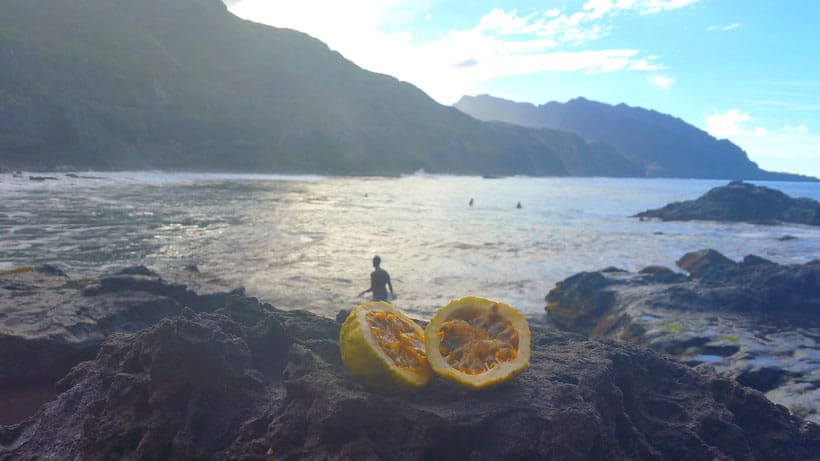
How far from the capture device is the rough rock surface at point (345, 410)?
2.75 m

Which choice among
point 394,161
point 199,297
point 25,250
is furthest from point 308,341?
point 394,161

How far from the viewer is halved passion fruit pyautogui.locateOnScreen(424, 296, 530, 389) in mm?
Result: 2918

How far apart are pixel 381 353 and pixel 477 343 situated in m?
0.62

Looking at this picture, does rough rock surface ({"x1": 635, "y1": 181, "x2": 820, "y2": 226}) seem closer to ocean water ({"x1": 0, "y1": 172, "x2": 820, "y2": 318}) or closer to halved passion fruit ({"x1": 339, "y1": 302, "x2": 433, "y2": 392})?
ocean water ({"x1": 0, "y1": 172, "x2": 820, "y2": 318})

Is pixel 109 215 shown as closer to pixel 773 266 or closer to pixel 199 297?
pixel 199 297

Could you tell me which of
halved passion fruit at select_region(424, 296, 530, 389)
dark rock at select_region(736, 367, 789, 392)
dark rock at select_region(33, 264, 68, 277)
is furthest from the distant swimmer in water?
halved passion fruit at select_region(424, 296, 530, 389)

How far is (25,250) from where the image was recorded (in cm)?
1337

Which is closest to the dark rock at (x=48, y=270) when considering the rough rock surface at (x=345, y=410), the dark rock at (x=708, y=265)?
the rough rock surface at (x=345, y=410)

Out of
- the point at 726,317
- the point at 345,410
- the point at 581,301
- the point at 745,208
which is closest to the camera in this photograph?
the point at 345,410

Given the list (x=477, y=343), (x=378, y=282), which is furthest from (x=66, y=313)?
(x=378, y=282)

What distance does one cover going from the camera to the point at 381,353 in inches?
114

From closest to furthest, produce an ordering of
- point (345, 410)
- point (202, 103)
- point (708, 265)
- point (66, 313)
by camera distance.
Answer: point (345, 410) < point (66, 313) < point (708, 265) < point (202, 103)

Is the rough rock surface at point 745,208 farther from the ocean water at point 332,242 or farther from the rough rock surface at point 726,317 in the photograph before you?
the rough rock surface at point 726,317

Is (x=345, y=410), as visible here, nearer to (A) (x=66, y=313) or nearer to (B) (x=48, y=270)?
(A) (x=66, y=313)
